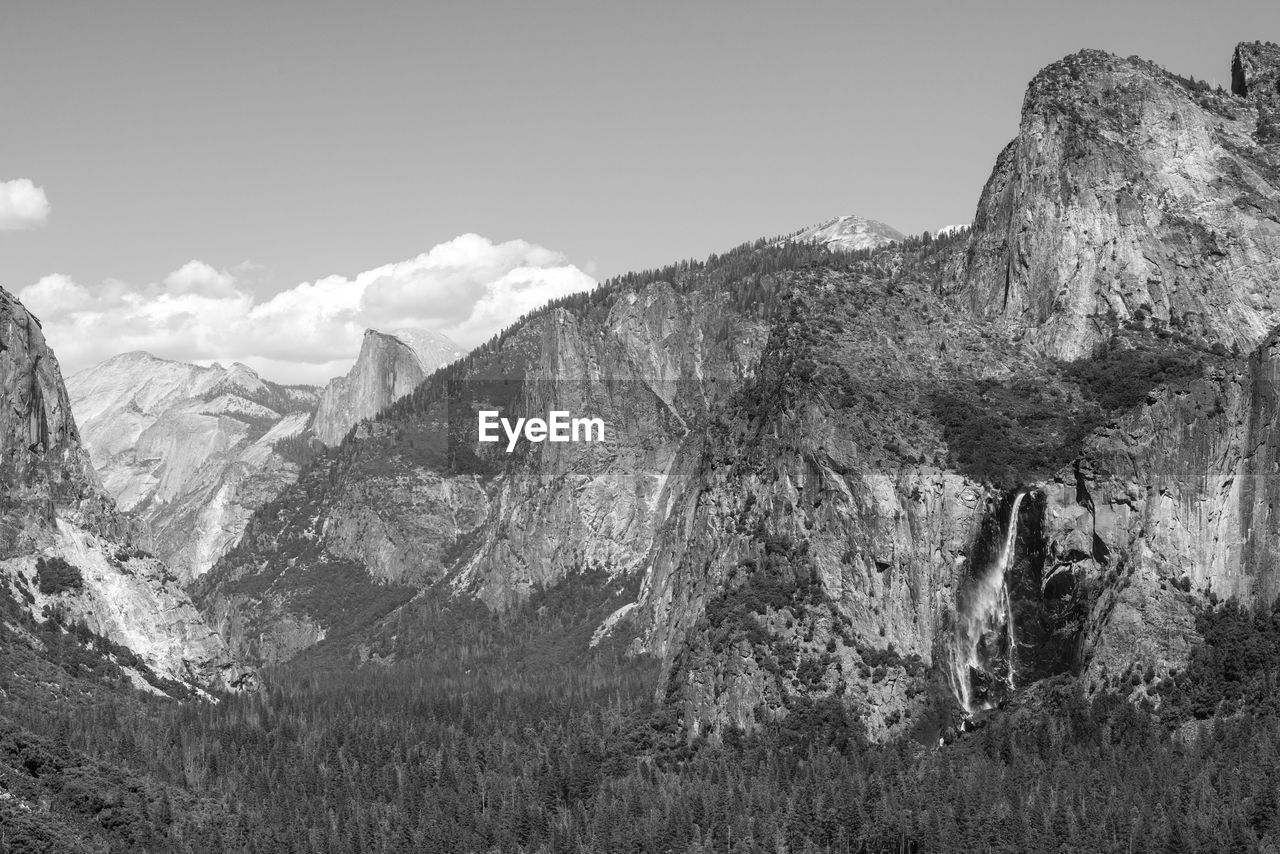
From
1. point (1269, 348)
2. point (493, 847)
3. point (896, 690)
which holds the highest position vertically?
point (1269, 348)

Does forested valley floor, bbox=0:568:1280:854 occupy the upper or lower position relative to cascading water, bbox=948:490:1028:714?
lower

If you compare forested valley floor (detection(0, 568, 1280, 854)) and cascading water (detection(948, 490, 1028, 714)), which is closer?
forested valley floor (detection(0, 568, 1280, 854))

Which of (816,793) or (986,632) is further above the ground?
(986,632)

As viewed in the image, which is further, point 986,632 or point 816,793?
point 986,632

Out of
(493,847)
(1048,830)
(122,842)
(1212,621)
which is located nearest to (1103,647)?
(1212,621)

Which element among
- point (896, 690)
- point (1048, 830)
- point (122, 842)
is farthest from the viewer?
point (896, 690)

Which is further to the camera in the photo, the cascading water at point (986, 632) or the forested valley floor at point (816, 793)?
the cascading water at point (986, 632)

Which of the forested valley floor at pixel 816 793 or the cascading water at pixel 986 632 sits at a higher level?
the cascading water at pixel 986 632

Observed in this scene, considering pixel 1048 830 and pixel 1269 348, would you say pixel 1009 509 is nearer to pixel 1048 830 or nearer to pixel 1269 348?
pixel 1269 348
